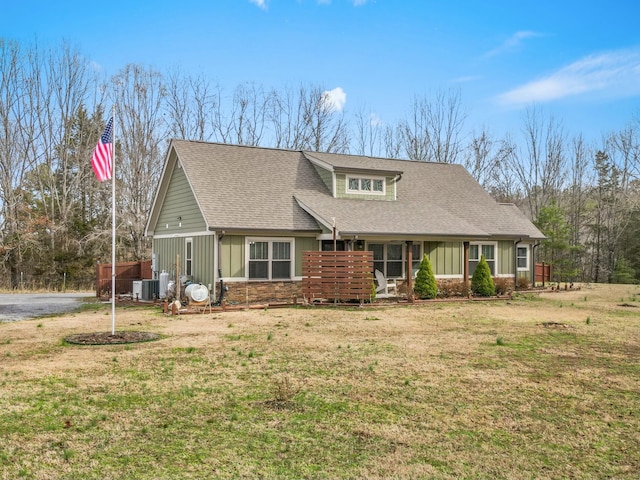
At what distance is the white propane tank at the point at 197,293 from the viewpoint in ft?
57.9

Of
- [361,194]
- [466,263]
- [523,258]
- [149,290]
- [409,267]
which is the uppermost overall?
[361,194]

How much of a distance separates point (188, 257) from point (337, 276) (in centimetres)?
594

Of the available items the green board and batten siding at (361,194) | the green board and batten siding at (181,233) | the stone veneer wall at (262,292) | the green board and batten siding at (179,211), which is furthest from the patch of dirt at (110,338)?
the green board and batten siding at (361,194)

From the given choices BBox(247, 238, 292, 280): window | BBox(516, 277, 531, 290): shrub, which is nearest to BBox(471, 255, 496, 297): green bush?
BBox(516, 277, 531, 290): shrub

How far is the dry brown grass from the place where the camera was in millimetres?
4781

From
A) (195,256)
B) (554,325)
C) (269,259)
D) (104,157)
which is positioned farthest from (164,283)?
(554,325)

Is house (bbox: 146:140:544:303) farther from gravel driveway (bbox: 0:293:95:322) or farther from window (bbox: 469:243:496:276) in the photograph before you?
gravel driveway (bbox: 0:293:95:322)

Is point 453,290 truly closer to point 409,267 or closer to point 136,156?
point 409,267

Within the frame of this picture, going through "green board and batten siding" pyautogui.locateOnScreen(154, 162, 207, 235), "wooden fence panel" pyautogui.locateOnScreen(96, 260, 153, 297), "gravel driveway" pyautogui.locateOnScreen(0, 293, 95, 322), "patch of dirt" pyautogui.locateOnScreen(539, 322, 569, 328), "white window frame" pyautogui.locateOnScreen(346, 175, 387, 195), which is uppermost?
"white window frame" pyautogui.locateOnScreen(346, 175, 387, 195)

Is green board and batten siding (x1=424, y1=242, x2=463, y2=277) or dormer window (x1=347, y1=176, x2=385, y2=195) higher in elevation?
dormer window (x1=347, y1=176, x2=385, y2=195)

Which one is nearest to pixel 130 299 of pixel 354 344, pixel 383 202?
pixel 383 202

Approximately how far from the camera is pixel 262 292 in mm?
19141

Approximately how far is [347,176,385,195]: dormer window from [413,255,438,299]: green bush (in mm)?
4298

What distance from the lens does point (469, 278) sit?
23203 millimetres
